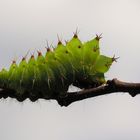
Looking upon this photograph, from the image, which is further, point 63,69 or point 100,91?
point 63,69

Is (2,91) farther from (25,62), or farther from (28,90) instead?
(25,62)

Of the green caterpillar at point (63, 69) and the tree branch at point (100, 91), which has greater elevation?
the green caterpillar at point (63, 69)

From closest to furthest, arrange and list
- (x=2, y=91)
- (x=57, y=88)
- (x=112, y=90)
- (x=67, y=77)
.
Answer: (x=112, y=90) → (x=2, y=91) → (x=57, y=88) → (x=67, y=77)

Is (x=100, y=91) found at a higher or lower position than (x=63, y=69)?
lower

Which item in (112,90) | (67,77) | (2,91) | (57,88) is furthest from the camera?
(67,77)

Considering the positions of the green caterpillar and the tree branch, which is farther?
the green caterpillar

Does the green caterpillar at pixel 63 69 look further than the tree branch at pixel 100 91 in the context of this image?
Yes

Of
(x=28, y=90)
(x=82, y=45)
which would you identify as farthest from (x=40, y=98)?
(x=82, y=45)

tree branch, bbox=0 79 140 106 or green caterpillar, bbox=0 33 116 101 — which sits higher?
green caterpillar, bbox=0 33 116 101
